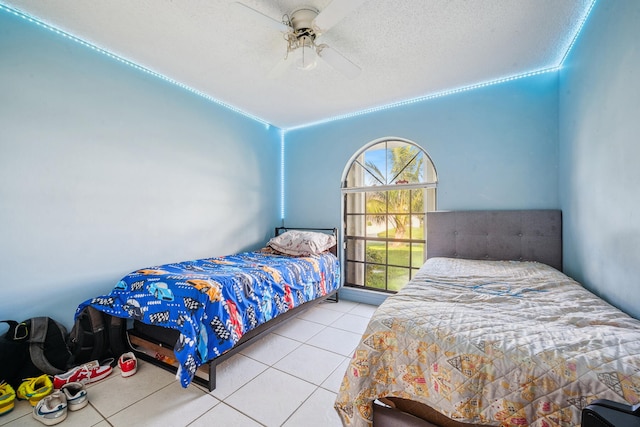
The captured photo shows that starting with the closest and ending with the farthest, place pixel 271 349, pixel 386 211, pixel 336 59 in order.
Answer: pixel 336 59 → pixel 271 349 → pixel 386 211

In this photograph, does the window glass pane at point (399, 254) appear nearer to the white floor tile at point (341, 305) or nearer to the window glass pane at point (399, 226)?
the window glass pane at point (399, 226)

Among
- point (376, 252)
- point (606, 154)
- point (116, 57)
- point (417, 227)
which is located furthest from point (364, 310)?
point (116, 57)

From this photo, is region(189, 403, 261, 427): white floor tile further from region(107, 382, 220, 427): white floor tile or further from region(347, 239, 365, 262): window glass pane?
region(347, 239, 365, 262): window glass pane

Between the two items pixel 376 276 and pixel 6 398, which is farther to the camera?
pixel 376 276

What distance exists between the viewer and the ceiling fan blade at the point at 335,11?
1.41 metres

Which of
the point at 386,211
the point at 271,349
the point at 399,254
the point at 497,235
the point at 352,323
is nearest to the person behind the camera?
the point at 271,349

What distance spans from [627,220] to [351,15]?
205 centimetres

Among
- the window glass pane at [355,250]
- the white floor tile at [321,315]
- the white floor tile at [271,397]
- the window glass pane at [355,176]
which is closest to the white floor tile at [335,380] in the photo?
the white floor tile at [271,397]

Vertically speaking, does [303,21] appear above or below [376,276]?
above

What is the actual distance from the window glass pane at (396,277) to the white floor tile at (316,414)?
6.63ft

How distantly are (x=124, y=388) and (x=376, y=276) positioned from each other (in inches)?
114

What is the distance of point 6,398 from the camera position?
156 cm

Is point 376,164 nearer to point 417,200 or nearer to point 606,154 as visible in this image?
point 417,200

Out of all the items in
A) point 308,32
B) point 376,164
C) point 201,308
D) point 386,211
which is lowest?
point 201,308
